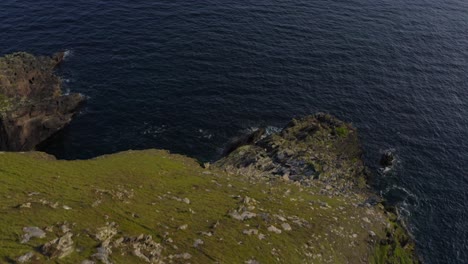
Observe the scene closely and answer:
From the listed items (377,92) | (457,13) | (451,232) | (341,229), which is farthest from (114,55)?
(457,13)

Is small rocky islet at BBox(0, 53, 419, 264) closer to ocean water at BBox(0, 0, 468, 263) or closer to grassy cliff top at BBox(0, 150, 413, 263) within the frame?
grassy cliff top at BBox(0, 150, 413, 263)

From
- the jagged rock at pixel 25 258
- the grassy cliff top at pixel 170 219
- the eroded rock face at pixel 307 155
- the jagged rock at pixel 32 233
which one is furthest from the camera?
the eroded rock face at pixel 307 155

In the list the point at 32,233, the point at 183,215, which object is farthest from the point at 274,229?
the point at 32,233

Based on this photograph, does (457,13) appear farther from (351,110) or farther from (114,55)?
(114,55)

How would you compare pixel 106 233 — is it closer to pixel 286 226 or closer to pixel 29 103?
pixel 286 226

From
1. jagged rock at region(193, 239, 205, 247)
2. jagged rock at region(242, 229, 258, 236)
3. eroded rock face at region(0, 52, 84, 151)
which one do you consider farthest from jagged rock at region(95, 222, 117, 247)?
eroded rock face at region(0, 52, 84, 151)

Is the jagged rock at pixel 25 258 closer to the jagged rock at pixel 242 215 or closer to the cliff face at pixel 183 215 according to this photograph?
the cliff face at pixel 183 215

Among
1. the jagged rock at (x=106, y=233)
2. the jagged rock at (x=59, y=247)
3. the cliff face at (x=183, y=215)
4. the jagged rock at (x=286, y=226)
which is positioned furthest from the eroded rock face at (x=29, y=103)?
the jagged rock at (x=286, y=226)
